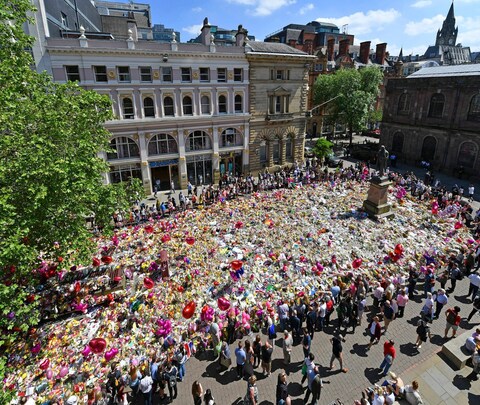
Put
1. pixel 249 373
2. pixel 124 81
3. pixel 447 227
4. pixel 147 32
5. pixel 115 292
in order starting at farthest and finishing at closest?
1. pixel 147 32
2. pixel 124 81
3. pixel 447 227
4. pixel 115 292
5. pixel 249 373

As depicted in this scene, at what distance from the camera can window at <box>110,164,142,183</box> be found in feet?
91.7

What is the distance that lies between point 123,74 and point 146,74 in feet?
6.62

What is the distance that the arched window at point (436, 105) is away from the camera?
116ft

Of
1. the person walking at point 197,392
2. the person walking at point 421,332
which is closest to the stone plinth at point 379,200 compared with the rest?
the person walking at point 421,332

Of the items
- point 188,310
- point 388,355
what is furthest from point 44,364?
point 388,355

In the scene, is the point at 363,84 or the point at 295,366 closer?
the point at 295,366

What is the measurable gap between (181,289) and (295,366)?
6290mm

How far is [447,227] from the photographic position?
1983 centimetres

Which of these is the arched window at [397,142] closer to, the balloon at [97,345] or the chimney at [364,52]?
the chimney at [364,52]

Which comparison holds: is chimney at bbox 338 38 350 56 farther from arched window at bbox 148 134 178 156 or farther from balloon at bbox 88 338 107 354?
balloon at bbox 88 338 107 354

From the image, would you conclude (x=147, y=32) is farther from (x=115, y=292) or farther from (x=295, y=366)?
(x=295, y=366)

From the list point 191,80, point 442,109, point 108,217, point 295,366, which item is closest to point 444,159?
point 442,109

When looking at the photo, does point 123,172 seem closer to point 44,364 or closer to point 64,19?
point 64,19

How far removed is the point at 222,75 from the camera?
98.6ft
